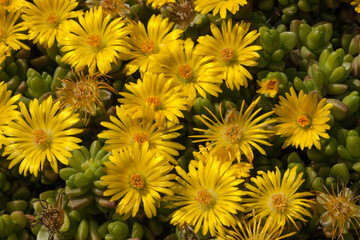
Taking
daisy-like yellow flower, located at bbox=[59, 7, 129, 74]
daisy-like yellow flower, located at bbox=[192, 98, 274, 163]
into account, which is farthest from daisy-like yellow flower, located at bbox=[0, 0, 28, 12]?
daisy-like yellow flower, located at bbox=[192, 98, 274, 163]

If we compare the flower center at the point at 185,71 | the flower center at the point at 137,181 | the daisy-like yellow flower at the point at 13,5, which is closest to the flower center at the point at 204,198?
the flower center at the point at 137,181

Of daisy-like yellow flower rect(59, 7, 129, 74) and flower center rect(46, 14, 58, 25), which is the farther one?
flower center rect(46, 14, 58, 25)

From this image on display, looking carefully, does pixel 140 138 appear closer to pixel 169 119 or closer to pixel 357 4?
pixel 169 119

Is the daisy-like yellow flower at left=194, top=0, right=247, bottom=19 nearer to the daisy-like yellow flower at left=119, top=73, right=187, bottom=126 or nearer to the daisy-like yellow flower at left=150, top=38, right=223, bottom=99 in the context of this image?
the daisy-like yellow flower at left=150, top=38, right=223, bottom=99

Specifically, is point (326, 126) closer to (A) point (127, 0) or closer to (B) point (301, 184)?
(B) point (301, 184)

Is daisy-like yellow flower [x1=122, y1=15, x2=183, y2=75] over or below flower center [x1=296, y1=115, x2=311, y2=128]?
over

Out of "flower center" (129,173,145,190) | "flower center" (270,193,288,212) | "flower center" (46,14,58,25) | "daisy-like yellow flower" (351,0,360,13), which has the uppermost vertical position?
"daisy-like yellow flower" (351,0,360,13)

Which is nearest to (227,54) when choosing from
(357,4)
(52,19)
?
(357,4)

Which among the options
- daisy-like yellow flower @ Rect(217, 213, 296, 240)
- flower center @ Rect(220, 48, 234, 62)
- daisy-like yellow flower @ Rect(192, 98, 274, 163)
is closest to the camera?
daisy-like yellow flower @ Rect(217, 213, 296, 240)

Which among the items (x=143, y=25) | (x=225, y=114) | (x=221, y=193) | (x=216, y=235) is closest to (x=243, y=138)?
(x=225, y=114)
